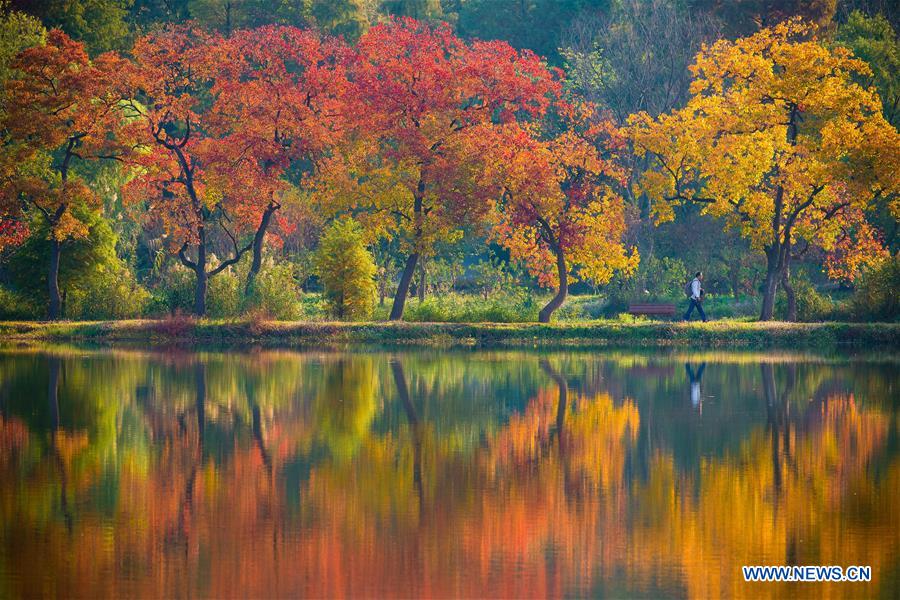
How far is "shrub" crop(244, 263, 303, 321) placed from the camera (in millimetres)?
38938

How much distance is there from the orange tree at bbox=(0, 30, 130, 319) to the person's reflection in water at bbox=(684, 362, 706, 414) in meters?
19.5

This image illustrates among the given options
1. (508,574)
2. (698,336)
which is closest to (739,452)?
(508,574)

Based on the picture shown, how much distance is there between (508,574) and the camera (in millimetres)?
11219

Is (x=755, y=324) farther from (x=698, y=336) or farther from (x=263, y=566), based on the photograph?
(x=263, y=566)

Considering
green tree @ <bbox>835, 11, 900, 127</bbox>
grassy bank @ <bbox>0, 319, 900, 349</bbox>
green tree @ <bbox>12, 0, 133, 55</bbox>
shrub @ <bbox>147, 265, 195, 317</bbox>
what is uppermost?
green tree @ <bbox>12, 0, 133, 55</bbox>

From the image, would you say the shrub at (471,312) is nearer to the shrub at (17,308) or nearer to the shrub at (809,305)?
the shrub at (809,305)

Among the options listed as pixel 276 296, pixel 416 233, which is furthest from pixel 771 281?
pixel 276 296

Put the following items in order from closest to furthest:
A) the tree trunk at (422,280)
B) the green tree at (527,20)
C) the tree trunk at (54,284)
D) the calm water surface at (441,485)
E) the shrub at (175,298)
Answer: the calm water surface at (441,485)
the tree trunk at (54,284)
the shrub at (175,298)
the tree trunk at (422,280)
the green tree at (527,20)

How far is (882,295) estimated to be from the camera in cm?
3678

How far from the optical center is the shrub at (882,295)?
36719 mm

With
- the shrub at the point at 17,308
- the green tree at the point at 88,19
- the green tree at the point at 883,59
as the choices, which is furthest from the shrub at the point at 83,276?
the green tree at the point at 883,59

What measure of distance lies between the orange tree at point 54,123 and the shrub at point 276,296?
5464mm

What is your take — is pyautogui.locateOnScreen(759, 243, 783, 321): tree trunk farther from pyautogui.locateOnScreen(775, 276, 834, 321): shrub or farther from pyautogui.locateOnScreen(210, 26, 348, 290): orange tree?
pyautogui.locateOnScreen(210, 26, 348, 290): orange tree

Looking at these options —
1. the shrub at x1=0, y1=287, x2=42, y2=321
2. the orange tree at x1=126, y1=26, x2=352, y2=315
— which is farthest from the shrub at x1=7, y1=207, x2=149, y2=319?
the orange tree at x1=126, y1=26, x2=352, y2=315
